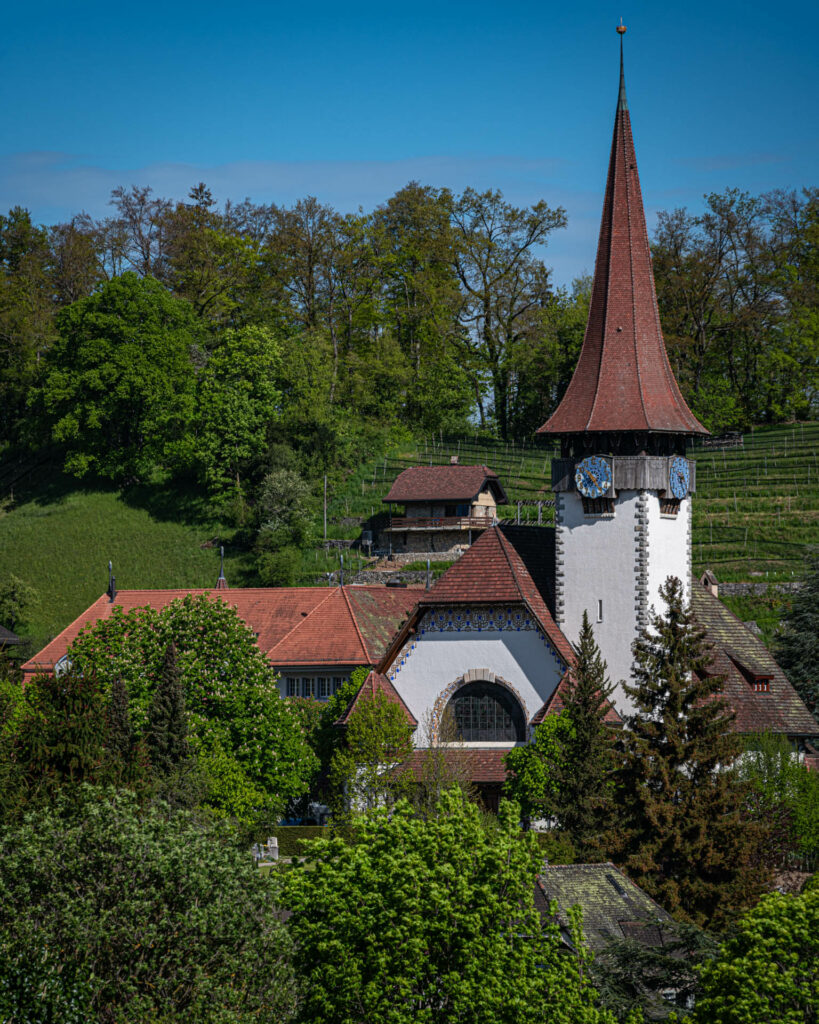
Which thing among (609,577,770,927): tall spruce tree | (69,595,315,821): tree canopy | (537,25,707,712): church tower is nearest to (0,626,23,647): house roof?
(69,595,315,821): tree canopy

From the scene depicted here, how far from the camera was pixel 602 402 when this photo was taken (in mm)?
43719

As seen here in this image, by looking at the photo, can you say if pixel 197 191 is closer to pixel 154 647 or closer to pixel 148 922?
pixel 154 647

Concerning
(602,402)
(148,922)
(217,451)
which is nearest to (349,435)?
(217,451)

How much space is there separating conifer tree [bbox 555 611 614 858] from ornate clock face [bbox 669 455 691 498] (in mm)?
5990

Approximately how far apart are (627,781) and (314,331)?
63.6m

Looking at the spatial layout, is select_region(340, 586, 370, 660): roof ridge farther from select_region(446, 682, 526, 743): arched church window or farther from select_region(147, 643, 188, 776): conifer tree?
select_region(147, 643, 188, 776): conifer tree

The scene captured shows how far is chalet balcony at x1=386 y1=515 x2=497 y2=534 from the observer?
75.5 m

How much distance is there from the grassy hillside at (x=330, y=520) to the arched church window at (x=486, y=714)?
21.1 meters

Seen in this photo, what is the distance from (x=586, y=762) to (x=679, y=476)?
10.0 meters

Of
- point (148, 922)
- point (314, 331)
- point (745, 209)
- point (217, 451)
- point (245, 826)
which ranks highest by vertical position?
point (745, 209)

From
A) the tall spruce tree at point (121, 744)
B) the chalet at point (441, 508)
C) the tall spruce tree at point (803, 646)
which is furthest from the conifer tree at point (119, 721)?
the chalet at point (441, 508)

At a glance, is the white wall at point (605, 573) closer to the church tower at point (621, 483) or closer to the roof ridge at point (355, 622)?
the church tower at point (621, 483)

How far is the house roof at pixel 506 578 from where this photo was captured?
4262cm

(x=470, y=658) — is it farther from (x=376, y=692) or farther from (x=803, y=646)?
(x=803, y=646)
